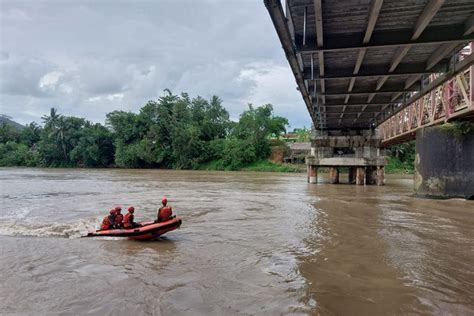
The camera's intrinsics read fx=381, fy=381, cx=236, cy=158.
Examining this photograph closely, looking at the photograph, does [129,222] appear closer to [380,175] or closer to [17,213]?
[17,213]

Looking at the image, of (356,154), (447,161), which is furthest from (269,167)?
(447,161)

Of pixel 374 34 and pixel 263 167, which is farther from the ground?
pixel 374 34

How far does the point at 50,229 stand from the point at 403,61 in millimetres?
12401

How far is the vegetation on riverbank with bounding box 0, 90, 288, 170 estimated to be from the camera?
67.8 metres

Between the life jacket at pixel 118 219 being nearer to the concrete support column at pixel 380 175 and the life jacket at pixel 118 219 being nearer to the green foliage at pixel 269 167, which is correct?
the concrete support column at pixel 380 175

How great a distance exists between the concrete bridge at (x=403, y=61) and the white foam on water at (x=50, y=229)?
8.06 m

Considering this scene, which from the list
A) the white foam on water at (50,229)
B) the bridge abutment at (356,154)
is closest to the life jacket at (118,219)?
the white foam on water at (50,229)

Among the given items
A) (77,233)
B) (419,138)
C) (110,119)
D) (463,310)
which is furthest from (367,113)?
(110,119)

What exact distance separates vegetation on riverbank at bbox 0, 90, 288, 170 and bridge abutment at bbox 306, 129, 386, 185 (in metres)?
33.2

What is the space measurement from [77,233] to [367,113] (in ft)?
67.4

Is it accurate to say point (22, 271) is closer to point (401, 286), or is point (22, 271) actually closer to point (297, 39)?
point (401, 286)

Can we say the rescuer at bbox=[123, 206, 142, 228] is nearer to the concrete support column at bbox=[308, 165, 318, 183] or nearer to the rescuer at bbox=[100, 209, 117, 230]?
the rescuer at bbox=[100, 209, 117, 230]

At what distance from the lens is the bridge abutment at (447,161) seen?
625 inches

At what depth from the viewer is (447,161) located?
53.2 ft
